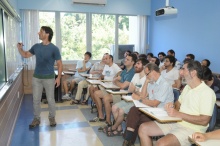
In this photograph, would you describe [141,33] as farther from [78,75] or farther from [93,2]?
[78,75]

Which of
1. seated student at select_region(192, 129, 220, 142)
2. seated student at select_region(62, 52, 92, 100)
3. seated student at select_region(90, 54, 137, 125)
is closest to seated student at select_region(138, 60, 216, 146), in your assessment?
seated student at select_region(192, 129, 220, 142)

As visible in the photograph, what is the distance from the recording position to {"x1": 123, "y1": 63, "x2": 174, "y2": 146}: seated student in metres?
2.78

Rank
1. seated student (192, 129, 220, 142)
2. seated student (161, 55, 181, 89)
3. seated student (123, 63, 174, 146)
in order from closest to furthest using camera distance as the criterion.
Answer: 1. seated student (192, 129, 220, 142)
2. seated student (123, 63, 174, 146)
3. seated student (161, 55, 181, 89)

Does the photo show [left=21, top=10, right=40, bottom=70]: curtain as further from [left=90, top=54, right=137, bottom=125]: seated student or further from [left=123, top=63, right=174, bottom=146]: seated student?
[left=123, top=63, right=174, bottom=146]: seated student

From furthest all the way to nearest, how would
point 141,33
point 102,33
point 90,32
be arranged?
point 141,33 < point 102,33 < point 90,32

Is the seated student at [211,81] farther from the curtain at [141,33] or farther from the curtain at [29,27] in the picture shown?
the curtain at [29,27]

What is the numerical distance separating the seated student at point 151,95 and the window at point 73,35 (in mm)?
4355

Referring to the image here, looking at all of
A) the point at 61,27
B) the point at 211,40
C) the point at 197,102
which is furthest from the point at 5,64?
the point at 211,40

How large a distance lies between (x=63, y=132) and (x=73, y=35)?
4033 millimetres

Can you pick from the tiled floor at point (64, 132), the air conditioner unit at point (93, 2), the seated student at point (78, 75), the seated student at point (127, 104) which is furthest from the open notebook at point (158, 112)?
the air conditioner unit at point (93, 2)

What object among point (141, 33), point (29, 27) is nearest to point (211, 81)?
point (141, 33)

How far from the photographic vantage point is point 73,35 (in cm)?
709

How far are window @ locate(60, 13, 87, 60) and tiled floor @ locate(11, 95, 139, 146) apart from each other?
8.81 feet

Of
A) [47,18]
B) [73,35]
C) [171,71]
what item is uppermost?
[47,18]
